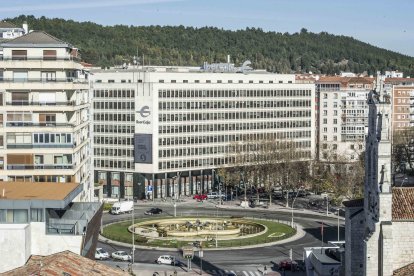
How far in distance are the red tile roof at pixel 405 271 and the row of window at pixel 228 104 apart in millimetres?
101668

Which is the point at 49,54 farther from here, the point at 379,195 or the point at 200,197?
the point at 200,197

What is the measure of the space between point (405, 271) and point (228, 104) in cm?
11221

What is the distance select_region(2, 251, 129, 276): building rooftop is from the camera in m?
48.2

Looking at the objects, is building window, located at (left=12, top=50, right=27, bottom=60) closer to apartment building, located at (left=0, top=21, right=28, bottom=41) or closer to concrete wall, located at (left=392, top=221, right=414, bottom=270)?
apartment building, located at (left=0, top=21, right=28, bottom=41)

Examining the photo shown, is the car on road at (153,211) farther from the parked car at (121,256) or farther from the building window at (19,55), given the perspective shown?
Answer: the building window at (19,55)

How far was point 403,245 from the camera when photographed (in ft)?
195

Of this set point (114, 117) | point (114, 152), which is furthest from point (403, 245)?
point (114, 117)

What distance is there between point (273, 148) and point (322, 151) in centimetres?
2804

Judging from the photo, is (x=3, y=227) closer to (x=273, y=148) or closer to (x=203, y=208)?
(x=203, y=208)

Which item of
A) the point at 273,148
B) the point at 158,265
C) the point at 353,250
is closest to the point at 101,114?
the point at 273,148

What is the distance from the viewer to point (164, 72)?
162 m

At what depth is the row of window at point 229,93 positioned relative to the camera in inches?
6280

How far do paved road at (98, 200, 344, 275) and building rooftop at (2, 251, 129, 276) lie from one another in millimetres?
42601

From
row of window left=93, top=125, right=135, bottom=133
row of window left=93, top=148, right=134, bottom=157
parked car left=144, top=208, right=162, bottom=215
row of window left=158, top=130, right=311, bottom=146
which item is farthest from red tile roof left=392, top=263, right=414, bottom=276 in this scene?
row of window left=93, top=125, right=135, bottom=133
